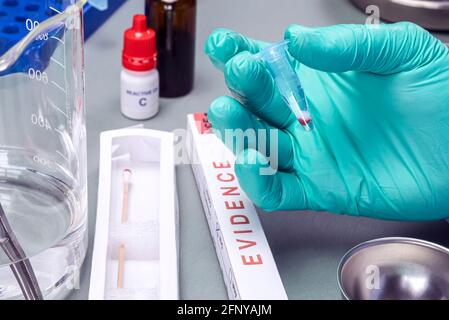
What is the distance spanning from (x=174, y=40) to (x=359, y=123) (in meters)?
0.34

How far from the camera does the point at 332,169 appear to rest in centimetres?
83

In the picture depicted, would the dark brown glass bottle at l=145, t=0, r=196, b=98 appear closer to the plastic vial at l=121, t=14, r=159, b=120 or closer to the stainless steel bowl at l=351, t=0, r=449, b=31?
the plastic vial at l=121, t=14, r=159, b=120

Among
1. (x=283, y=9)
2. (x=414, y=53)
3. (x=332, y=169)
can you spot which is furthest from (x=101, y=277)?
(x=283, y=9)

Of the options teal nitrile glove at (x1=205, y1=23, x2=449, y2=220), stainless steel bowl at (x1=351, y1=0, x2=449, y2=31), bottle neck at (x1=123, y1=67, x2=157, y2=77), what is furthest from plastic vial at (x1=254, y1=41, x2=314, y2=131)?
stainless steel bowl at (x1=351, y1=0, x2=449, y2=31)

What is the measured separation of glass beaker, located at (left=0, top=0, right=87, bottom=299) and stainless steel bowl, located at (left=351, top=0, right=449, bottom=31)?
0.68 metres

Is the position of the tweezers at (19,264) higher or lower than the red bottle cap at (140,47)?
lower

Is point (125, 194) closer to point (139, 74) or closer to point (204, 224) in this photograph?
point (204, 224)

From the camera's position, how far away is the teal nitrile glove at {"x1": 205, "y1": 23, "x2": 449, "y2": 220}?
2.49 ft

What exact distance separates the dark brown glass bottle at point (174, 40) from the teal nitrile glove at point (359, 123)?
196mm

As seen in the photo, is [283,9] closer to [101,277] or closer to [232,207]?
[232,207]

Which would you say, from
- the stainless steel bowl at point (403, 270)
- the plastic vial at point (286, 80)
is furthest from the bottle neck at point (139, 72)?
the stainless steel bowl at point (403, 270)

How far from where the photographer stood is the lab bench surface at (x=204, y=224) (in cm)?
76

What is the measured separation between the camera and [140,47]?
3.10ft

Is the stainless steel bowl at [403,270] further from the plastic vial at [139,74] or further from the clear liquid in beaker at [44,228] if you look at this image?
the plastic vial at [139,74]
